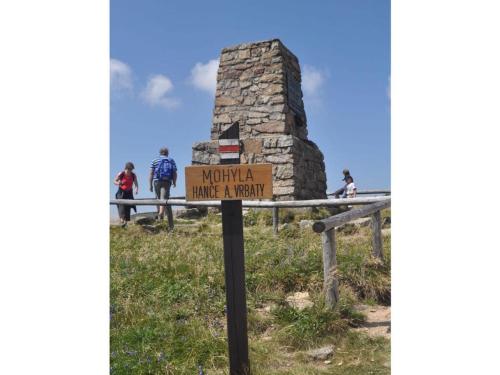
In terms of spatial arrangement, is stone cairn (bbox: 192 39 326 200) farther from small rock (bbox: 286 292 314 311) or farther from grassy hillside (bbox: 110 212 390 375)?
small rock (bbox: 286 292 314 311)

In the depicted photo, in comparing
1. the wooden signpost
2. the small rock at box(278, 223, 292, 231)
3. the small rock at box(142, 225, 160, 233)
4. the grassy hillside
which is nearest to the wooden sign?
the wooden signpost

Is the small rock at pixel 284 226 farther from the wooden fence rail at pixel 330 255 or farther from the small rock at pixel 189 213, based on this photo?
the wooden fence rail at pixel 330 255

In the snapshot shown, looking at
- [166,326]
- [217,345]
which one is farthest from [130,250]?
[217,345]

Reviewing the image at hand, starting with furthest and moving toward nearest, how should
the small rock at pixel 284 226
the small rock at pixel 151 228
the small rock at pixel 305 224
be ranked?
the small rock at pixel 151 228, the small rock at pixel 284 226, the small rock at pixel 305 224

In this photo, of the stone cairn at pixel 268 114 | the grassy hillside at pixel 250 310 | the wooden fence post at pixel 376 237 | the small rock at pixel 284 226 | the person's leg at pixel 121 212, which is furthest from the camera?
the stone cairn at pixel 268 114

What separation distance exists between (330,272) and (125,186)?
7010mm

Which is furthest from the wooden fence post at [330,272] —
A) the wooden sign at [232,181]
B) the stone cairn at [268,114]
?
the stone cairn at [268,114]

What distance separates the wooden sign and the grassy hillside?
1245 mm

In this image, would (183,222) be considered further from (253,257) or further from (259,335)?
(259,335)

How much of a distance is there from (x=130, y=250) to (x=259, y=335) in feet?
12.0

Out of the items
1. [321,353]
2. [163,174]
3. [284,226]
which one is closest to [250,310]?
[321,353]

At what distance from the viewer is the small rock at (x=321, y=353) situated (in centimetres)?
350

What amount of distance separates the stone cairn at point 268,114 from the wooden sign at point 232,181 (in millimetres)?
7412

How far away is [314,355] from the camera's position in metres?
3.51
